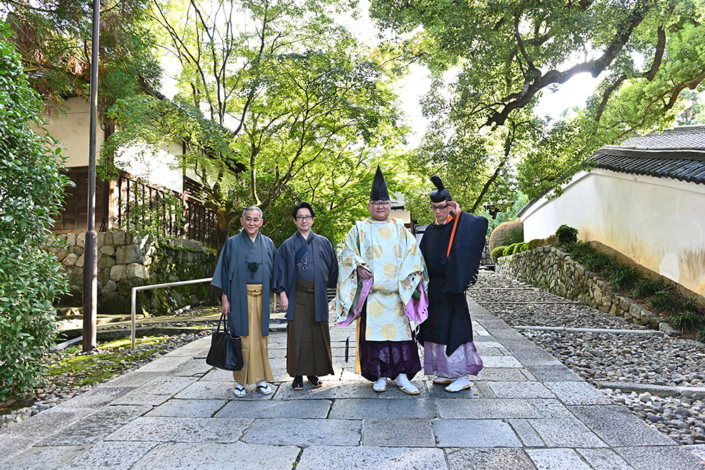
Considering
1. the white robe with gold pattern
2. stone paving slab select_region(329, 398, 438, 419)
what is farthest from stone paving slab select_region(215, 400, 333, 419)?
the white robe with gold pattern

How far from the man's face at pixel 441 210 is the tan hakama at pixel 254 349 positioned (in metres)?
1.79

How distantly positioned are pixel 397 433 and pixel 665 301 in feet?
22.4

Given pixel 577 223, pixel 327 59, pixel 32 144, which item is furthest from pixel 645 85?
pixel 32 144

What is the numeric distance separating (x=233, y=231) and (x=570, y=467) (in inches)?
518

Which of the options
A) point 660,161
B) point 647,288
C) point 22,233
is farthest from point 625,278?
point 22,233

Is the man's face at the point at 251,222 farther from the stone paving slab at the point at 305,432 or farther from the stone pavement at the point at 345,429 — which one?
the stone paving slab at the point at 305,432

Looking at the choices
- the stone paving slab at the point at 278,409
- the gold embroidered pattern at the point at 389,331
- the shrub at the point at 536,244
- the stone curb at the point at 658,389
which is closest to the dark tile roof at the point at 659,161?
the stone curb at the point at 658,389

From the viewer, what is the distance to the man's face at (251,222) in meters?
4.41

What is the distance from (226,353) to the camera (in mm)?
4117

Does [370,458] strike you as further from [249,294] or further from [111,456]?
[249,294]

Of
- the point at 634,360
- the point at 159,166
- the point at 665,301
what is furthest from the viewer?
the point at 159,166

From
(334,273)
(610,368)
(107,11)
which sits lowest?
(610,368)

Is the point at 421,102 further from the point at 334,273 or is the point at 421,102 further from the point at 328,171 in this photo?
the point at 334,273

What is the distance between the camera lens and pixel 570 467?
260 centimetres
